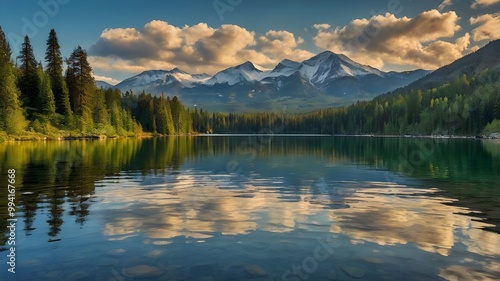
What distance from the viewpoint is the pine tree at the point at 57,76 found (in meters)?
125

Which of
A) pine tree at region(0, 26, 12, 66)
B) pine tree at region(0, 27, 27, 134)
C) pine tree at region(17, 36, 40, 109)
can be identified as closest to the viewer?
pine tree at region(0, 27, 27, 134)

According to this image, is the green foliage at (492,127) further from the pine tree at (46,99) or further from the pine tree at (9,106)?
the pine tree at (9,106)

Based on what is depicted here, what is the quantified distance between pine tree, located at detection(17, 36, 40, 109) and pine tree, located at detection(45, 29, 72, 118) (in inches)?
209

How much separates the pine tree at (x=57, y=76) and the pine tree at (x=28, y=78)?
5297 mm

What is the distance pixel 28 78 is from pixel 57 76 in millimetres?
9018

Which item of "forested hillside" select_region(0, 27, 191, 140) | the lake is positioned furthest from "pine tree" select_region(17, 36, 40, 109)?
the lake

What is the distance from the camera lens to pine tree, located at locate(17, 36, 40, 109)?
403 ft

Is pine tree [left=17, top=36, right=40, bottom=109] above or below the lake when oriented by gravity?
above

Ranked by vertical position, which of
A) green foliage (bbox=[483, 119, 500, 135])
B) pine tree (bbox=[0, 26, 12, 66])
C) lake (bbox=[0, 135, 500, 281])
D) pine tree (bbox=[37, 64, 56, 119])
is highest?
pine tree (bbox=[0, 26, 12, 66])

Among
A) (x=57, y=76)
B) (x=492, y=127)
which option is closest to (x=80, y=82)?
(x=57, y=76)

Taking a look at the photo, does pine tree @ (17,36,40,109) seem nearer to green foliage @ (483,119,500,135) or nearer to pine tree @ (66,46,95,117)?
pine tree @ (66,46,95,117)

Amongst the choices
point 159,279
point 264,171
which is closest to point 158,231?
point 159,279

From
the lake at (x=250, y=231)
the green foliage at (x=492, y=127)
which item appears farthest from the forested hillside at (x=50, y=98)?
the green foliage at (x=492, y=127)

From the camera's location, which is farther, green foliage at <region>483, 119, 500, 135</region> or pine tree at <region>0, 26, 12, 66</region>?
green foliage at <region>483, 119, 500, 135</region>
